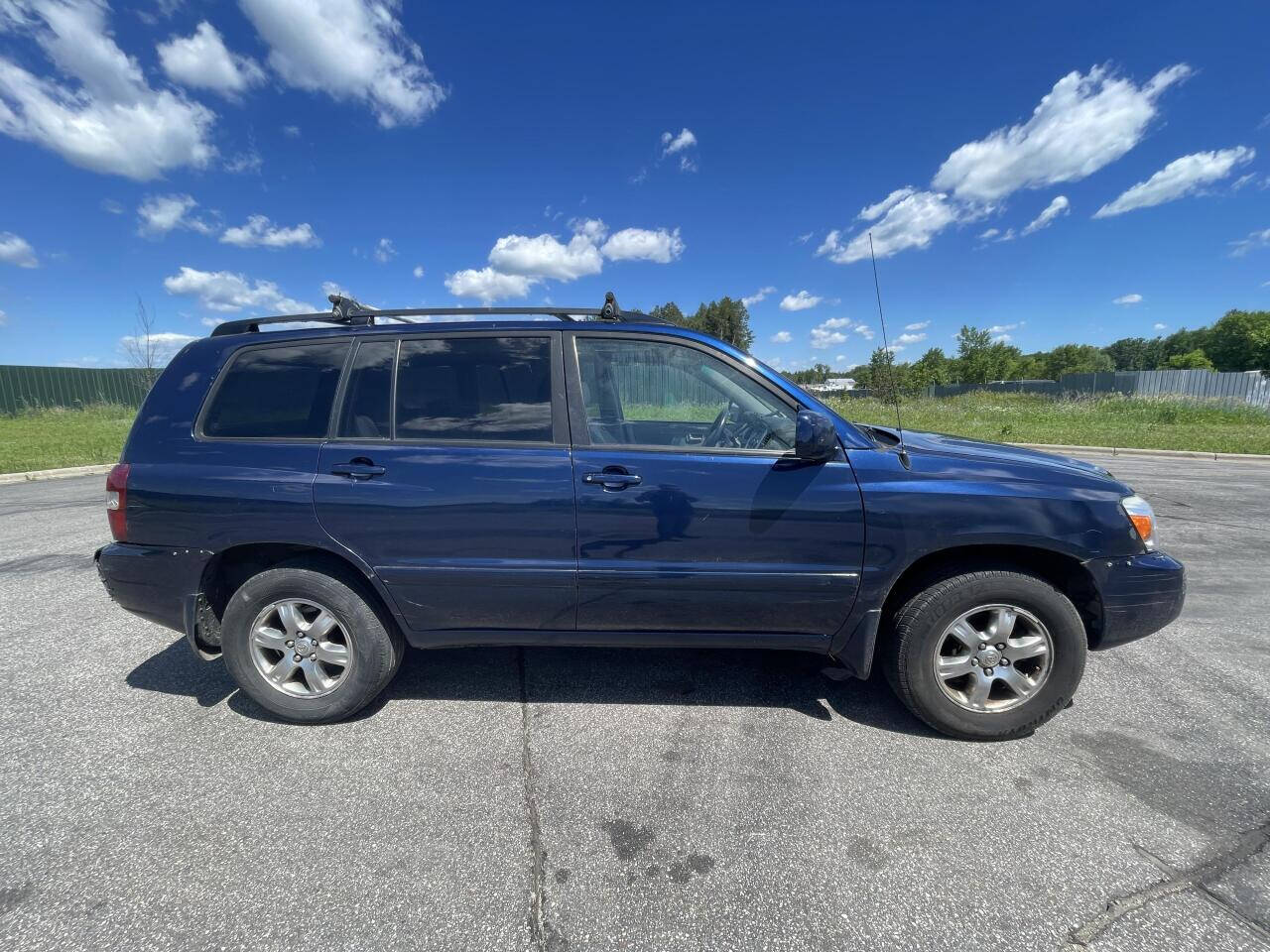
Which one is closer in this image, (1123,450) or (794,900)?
(794,900)

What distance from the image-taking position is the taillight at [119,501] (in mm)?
2686

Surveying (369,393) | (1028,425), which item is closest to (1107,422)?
(1028,425)

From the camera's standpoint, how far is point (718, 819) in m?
2.12

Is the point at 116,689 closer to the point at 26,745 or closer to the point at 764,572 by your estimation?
the point at 26,745

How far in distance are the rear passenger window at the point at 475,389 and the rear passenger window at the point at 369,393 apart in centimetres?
6

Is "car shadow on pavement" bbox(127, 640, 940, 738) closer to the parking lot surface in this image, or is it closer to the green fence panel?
the parking lot surface

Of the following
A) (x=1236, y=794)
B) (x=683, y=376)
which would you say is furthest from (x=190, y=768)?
(x=1236, y=794)

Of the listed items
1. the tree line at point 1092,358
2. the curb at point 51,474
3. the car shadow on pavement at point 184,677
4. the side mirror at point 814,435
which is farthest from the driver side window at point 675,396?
the tree line at point 1092,358

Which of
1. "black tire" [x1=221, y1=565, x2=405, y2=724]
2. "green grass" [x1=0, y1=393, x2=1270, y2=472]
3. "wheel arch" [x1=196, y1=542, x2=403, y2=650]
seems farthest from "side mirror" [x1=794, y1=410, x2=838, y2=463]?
"green grass" [x1=0, y1=393, x2=1270, y2=472]

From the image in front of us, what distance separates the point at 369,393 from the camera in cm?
273

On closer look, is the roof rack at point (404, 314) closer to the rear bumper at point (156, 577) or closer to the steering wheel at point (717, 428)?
the steering wheel at point (717, 428)

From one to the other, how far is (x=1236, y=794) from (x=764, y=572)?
6.51 feet

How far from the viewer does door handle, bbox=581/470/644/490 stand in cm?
249

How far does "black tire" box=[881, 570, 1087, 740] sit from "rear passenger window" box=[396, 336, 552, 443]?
1.87 metres
